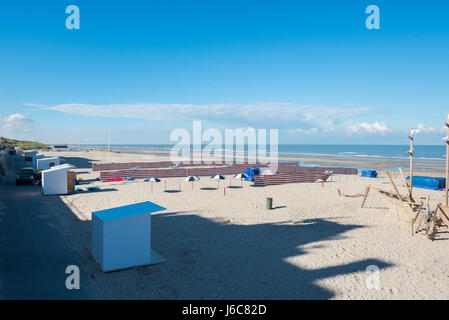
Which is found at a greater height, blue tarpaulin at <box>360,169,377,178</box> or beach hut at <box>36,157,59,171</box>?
beach hut at <box>36,157,59,171</box>

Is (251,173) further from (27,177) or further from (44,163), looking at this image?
(44,163)

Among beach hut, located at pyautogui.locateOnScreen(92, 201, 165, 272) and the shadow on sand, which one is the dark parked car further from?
beach hut, located at pyautogui.locateOnScreen(92, 201, 165, 272)

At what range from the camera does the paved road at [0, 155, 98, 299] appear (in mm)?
8195

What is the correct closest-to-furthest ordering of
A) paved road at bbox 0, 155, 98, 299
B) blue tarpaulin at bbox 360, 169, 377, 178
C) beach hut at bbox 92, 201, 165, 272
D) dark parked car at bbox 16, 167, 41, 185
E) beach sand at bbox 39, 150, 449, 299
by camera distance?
paved road at bbox 0, 155, 98, 299
beach sand at bbox 39, 150, 449, 299
beach hut at bbox 92, 201, 165, 272
dark parked car at bbox 16, 167, 41, 185
blue tarpaulin at bbox 360, 169, 377, 178

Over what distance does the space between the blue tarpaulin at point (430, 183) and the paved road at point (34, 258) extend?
32209 millimetres

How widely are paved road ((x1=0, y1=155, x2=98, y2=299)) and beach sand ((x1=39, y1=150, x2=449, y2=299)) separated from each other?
53 cm

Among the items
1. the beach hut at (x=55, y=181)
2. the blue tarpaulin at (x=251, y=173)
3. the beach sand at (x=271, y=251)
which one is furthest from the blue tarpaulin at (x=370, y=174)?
the beach hut at (x=55, y=181)

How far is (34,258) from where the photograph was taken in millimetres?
10453

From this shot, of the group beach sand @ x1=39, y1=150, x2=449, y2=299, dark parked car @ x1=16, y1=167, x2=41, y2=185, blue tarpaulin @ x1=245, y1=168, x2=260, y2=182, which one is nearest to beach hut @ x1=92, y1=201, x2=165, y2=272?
beach sand @ x1=39, y1=150, x2=449, y2=299

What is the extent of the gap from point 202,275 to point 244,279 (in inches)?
54.1

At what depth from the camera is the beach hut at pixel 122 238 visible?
378 inches

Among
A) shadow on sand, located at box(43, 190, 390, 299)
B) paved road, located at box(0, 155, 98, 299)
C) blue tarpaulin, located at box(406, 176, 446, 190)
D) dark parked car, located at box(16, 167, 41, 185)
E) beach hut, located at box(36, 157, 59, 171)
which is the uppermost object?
beach hut, located at box(36, 157, 59, 171)

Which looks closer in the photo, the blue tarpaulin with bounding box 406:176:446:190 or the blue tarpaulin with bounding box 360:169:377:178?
the blue tarpaulin with bounding box 406:176:446:190
